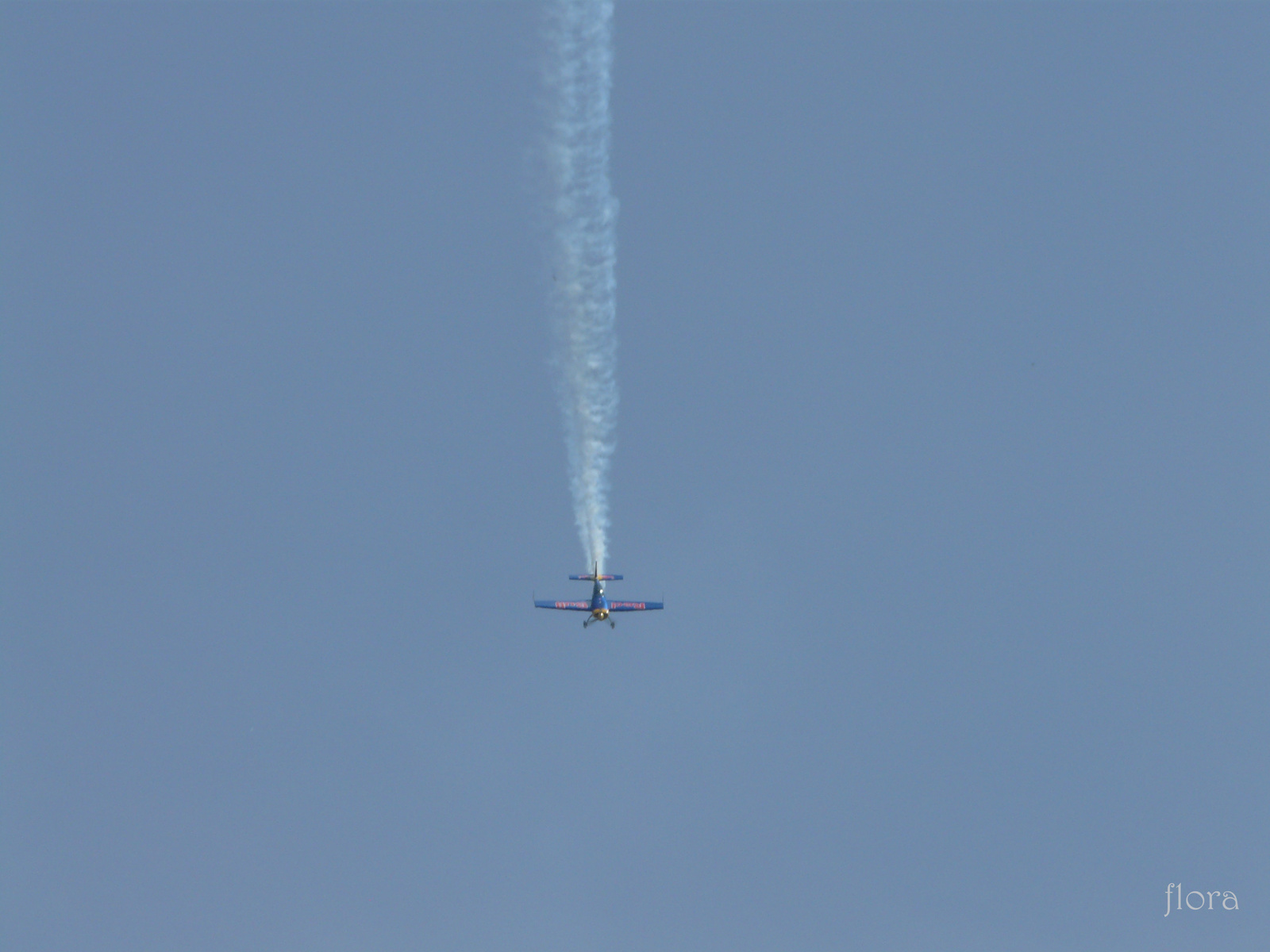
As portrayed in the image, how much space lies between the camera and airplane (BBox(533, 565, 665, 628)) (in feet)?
320

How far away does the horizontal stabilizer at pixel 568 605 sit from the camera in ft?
327

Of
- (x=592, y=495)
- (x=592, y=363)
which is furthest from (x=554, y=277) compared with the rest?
(x=592, y=495)

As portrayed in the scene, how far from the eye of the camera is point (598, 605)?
321 ft

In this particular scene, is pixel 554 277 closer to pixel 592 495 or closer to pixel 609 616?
Answer: pixel 592 495

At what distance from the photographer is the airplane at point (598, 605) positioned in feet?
320

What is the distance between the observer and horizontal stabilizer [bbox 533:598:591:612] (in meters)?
99.6

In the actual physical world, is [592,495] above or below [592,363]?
below

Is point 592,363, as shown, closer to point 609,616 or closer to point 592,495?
point 592,495

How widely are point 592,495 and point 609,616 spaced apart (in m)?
7.96

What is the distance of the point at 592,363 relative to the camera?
94.0 meters

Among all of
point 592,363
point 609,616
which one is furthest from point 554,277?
point 609,616

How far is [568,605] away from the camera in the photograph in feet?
328

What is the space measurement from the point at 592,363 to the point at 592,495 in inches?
241

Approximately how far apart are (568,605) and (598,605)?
2.69m
